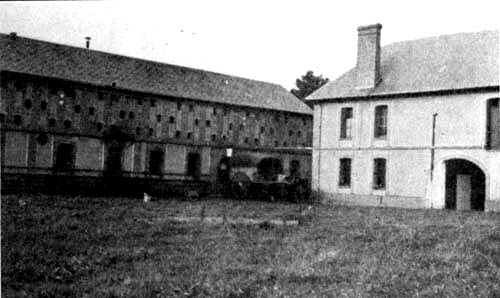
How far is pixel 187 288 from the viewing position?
28.4ft

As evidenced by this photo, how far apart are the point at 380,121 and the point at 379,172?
259 centimetres

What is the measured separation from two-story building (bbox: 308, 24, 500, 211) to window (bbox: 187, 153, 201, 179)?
11.8 meters

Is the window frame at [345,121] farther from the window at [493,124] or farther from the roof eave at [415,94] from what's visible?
the window at [493,124]

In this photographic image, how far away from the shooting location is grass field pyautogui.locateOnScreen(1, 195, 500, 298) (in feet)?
28.1

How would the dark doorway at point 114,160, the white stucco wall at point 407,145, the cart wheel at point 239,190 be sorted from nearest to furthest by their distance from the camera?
the white stucco wall at point 407,145 < the cart wheel at point 239,190 < the dark doorway at point 114,160

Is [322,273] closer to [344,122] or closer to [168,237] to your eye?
[168,237]

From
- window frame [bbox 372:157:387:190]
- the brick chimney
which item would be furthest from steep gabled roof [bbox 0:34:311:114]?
window frame [bbox 372:157:387:190]

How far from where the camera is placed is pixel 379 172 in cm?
3031

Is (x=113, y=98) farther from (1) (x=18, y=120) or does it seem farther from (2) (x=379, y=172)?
(2) (x=379, y=172)

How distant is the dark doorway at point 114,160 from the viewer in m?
37.8

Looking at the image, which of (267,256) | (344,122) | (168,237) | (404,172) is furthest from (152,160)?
(267,256)

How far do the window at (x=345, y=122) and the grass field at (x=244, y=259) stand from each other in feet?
53.5

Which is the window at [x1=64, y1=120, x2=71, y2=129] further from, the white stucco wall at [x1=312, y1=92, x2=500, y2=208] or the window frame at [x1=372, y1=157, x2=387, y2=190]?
the window frame at [x1=372, y1=157, x2=387, y2=190]

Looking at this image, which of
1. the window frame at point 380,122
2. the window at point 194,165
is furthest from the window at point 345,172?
the window at point 194,165
